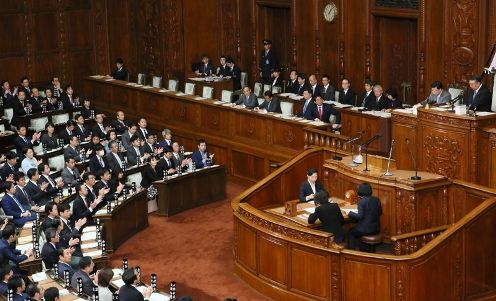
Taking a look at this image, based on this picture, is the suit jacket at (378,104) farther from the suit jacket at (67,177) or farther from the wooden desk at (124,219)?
the suit jacket at (67,177)

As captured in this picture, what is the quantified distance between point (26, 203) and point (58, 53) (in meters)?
10.7

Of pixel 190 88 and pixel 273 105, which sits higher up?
pixel 190 88

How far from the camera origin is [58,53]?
1008 inches

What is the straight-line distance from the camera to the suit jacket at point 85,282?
11.5 meters

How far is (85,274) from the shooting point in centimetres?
1171

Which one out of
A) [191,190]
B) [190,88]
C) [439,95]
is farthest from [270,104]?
[439,95]

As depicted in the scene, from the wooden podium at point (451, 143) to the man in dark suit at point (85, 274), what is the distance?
535cm

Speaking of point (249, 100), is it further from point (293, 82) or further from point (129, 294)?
point (129, 294)

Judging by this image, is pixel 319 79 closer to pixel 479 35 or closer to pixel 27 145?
pixel 479 35

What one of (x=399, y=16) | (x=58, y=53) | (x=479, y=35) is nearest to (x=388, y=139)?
(x=479, y=35)

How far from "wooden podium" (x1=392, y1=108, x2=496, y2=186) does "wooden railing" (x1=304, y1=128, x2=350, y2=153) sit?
1.80 m

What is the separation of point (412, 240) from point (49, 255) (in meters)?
4.77

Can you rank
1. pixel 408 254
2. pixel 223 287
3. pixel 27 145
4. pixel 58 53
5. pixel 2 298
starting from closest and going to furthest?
1. pixel 2 298
2. pixel 408 254
3. pixel 223 287
4. pixel 27 145
5. pixel 58 53

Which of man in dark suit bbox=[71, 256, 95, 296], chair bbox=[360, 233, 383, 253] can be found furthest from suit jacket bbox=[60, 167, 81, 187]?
chair bbox=[360, 233, 383, 253]
